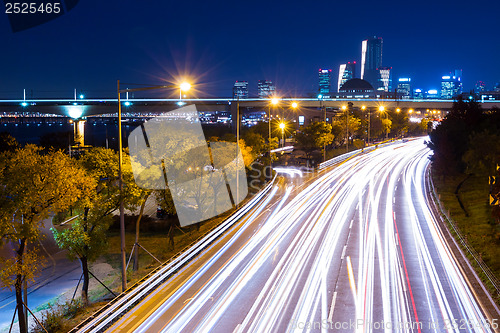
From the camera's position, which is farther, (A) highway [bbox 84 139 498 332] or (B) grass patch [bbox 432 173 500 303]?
(B) grass patch [bbox 432 173 500 303]

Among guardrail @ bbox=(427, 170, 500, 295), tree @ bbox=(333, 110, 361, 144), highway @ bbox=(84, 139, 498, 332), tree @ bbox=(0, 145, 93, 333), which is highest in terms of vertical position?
tree @ bbox=(333, 110, 361, 144)

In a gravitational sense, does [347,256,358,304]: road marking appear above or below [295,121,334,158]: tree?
below

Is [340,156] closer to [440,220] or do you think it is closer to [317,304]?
[440,220]

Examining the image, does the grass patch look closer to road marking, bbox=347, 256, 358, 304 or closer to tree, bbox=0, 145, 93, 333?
road marking, bbox=347, 256, 358, 304

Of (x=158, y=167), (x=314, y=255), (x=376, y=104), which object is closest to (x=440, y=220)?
(x=314, y=255)

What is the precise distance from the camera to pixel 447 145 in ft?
128

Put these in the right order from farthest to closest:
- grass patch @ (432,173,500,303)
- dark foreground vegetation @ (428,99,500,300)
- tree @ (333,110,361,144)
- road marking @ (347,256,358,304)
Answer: tree @ (333,110,361,144) → dark foreground vegetation @ (428,99,500,300) → grass patch @ (432,173,500,303) → road marking @ (347,256,358,304)

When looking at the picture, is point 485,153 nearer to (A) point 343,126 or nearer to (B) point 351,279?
(B) point 351,279

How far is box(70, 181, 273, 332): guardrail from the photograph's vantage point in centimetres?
1370

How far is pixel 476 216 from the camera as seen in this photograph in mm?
28688

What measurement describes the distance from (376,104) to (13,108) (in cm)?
9933

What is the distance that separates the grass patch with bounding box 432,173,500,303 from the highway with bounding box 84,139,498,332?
4.98 ft

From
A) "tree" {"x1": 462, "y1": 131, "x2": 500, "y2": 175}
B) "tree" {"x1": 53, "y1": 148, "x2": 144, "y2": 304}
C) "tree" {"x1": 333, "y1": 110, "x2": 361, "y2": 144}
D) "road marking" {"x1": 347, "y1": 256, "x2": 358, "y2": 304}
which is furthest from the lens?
"tree" {"x1": 333, "y1": 110, "x2": 361, "y2": 144}

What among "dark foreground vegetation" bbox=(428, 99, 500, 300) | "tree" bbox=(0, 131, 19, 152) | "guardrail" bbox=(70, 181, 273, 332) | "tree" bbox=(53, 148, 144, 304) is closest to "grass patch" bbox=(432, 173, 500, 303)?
"dark foreground vegetation" bbox=(428, 99, 500, 300)
